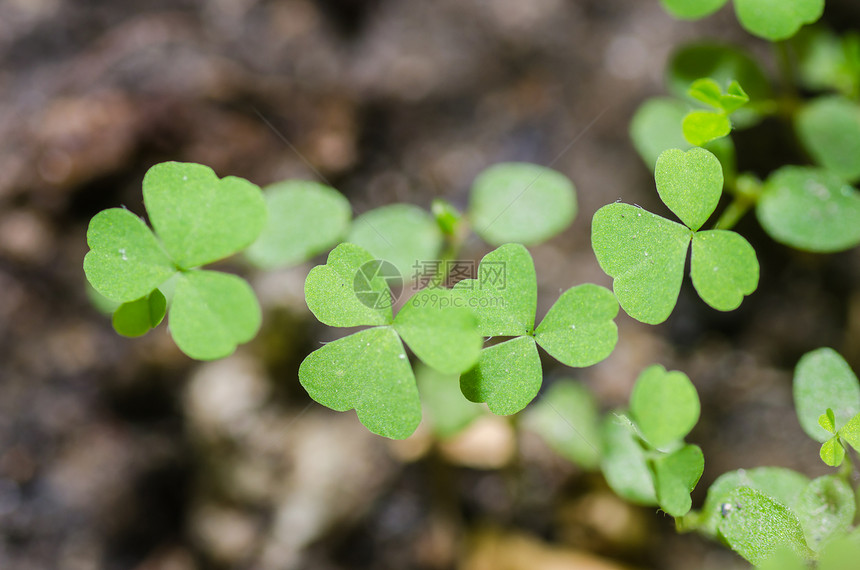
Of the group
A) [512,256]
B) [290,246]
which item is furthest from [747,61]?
[290,246]

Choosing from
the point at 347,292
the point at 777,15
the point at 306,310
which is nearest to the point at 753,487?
the point at 347,292

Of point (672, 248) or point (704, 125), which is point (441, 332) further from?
point (704, 125)

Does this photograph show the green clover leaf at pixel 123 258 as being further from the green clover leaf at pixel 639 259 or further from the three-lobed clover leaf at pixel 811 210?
the three-lobed clover leaf at pixel 811 210

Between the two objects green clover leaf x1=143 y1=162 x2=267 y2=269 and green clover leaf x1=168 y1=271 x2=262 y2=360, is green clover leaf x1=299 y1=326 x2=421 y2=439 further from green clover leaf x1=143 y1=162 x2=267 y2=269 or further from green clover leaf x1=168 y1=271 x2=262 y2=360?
green clover leaf x1=143 y1=162 x2=267 y2=269
